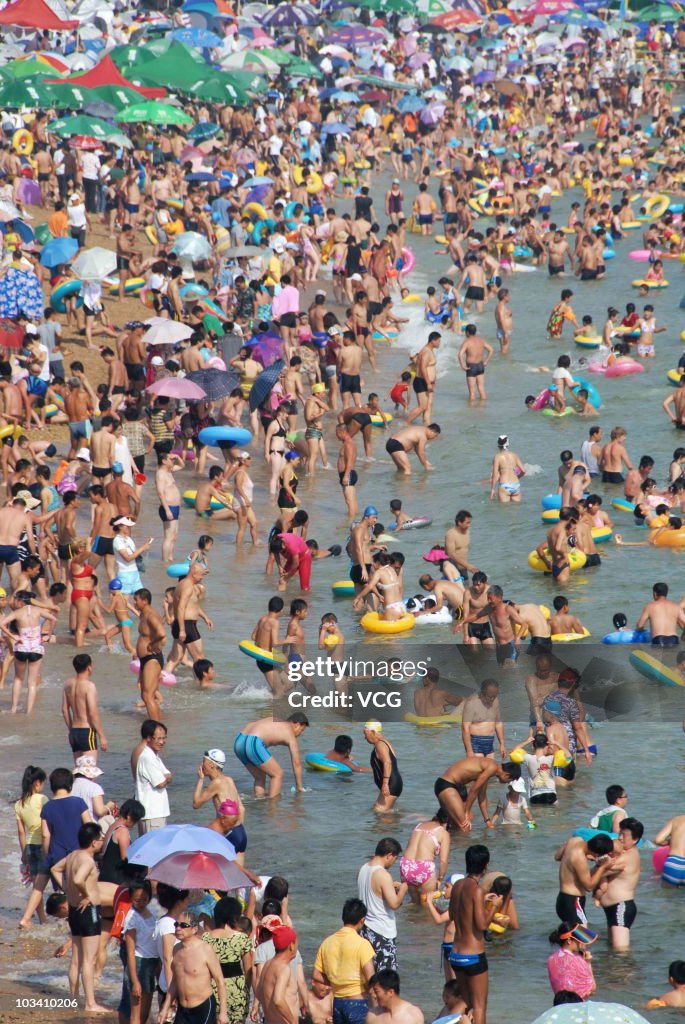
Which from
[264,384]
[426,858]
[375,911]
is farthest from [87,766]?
[264,384]

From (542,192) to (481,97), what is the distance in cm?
840

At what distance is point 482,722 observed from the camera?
1405 cm

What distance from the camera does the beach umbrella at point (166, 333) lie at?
22750mm

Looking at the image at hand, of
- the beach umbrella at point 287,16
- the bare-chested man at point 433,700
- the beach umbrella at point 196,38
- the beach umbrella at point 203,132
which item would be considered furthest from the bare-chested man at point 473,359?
the beach umbrella at point 287,16

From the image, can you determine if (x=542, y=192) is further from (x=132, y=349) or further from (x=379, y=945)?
(x=379, y=945)

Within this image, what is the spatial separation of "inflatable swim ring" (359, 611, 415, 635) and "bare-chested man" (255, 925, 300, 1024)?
835 cm

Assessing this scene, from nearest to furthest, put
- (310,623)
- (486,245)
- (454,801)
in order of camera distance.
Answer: (454,801)
(310,623)
(486,245)

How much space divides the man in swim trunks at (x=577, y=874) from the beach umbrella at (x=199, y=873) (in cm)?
237

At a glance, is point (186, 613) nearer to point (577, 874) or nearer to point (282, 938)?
point (577, 874)

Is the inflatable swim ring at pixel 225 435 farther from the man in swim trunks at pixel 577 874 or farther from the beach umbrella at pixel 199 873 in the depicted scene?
the beach umbrella at pixel 199 873

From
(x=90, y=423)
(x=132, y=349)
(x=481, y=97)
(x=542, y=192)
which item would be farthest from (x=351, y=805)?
(x=481, y=97)

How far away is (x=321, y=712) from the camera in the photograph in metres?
15.8

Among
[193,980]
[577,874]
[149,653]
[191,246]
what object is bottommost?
[149,653]

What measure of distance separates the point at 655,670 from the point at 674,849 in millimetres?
4245
